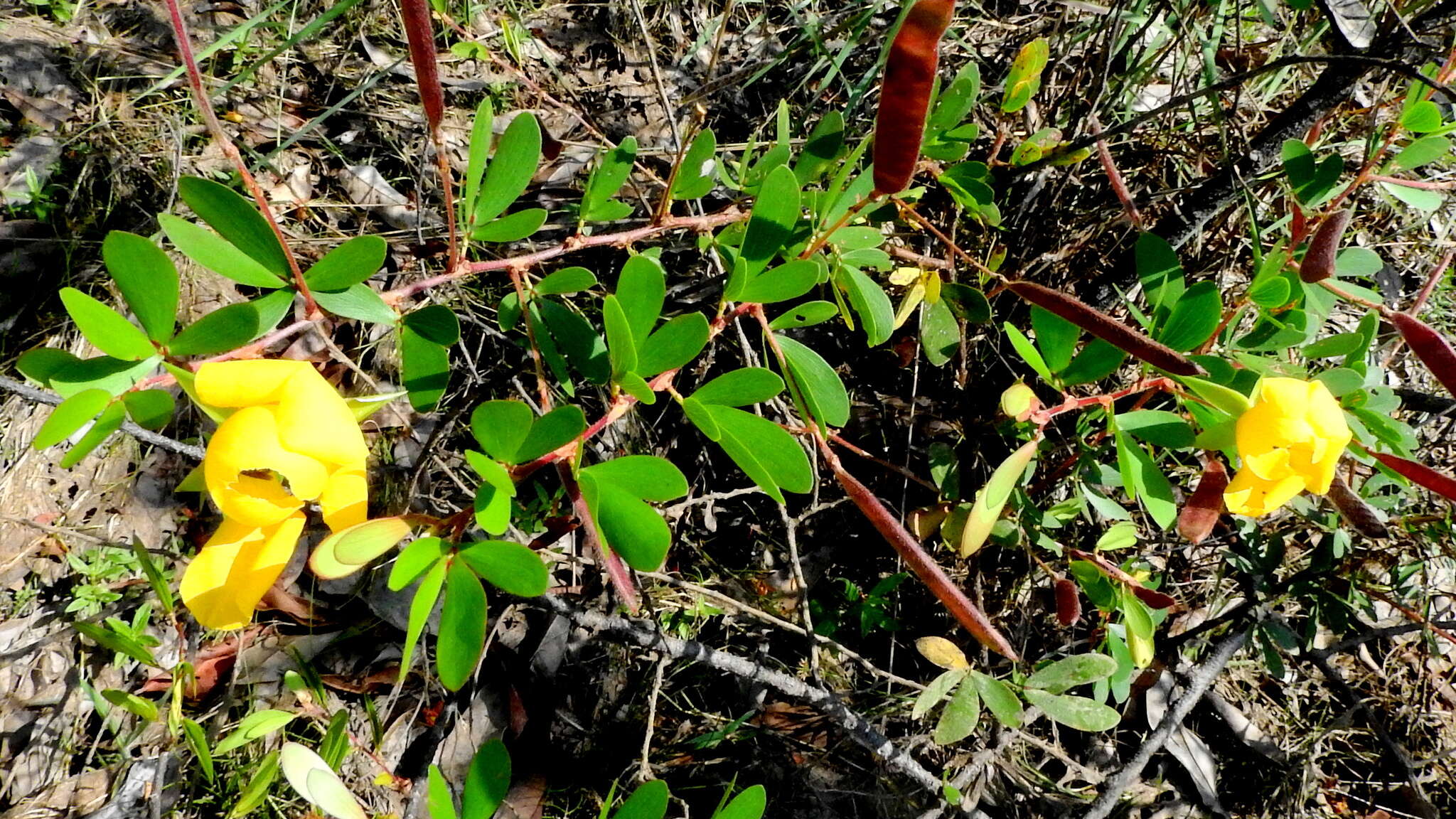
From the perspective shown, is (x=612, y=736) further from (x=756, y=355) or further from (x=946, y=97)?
(x=946, y=97)

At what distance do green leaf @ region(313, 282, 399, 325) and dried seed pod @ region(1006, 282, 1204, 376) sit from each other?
0.92 metres

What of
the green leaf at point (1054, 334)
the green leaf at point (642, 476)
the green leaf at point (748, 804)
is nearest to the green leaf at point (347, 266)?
the green leaf at point (642, 476)

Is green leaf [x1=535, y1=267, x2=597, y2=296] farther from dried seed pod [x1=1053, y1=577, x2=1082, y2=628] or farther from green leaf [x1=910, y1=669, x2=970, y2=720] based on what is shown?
dried seed pod [x1=1053, y1=577, x2=1082, y2=628]

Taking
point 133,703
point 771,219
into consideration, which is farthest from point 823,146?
point 133,703

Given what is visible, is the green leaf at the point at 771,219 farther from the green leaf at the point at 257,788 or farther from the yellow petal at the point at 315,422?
the green leaf at the point at 257,788

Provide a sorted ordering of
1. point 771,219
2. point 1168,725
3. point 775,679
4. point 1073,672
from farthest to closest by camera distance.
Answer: point 1168,725 < point 775,679 < point 1073,672 < point 771,219

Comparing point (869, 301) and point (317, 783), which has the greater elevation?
point (869, 301)

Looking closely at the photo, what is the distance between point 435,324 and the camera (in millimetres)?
1070

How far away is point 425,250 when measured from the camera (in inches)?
50.4

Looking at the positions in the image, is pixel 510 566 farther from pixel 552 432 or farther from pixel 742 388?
pixel 742 388

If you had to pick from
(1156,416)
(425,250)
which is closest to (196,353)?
(425,250)

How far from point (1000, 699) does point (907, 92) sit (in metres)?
1.00

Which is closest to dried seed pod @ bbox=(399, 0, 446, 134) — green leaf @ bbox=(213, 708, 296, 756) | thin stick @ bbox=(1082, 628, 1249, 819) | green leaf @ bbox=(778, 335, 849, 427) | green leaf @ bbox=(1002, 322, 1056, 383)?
green leaf @ bbox=(778, 335, 849, 427)

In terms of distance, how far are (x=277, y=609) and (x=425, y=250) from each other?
1.09 meters
